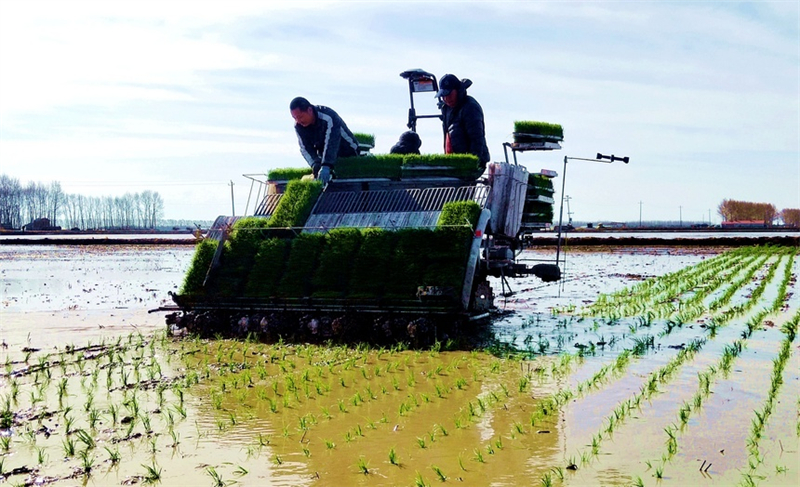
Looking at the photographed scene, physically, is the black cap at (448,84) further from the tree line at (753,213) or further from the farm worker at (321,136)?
the tree line at (753,213)

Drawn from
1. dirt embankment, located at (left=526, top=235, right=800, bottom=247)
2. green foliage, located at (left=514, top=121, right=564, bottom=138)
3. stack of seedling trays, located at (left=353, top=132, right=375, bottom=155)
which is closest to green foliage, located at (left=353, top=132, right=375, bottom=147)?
stack of seedling trays, located at (left=353, top=132, right=375, bottom=155)

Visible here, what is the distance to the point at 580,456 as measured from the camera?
683 cm

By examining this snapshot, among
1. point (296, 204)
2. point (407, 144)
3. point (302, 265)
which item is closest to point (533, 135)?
point (407, 144)

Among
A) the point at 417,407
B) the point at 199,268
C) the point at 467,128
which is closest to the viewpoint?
the point at 417,407

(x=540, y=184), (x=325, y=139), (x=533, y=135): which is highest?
(x=533, y=135)

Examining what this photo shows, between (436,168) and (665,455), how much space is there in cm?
897

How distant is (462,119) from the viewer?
52.2ft

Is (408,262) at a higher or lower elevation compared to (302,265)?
higher

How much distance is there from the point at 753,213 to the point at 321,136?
6788 inches

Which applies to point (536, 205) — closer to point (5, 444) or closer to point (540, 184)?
point (540, 184)

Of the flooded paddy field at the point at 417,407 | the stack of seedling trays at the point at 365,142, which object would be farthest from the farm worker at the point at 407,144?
the flooded paddy field at the point at 417,407

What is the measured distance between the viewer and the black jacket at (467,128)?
15.8m

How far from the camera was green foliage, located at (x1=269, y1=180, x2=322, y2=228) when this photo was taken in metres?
15.3

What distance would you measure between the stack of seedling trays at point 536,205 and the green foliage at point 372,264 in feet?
10.9
